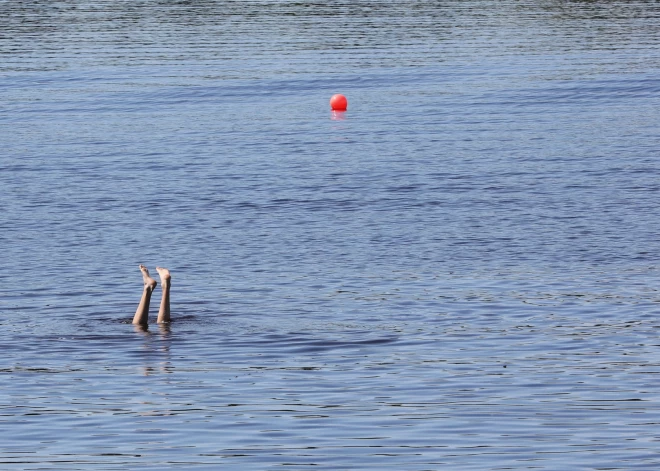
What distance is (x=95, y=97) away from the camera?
50625mm

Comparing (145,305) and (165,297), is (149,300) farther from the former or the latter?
(165,297)

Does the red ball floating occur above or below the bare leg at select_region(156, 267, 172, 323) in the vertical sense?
below

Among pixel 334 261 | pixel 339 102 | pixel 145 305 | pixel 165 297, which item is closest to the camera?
pixel 145 305

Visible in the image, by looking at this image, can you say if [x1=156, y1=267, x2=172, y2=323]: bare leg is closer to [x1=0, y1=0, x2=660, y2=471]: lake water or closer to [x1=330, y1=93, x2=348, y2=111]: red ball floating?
[x1=0, y1=0, x2=660, y2=471]: lake water

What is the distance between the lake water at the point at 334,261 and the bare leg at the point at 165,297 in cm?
45

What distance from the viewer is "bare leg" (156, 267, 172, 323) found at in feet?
70.7

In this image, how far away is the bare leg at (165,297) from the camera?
21.6 meters

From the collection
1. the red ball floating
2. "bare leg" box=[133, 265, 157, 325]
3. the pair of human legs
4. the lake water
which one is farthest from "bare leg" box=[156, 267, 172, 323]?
the red ball floating

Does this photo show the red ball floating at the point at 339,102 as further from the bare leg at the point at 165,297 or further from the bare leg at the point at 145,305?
the bare leg at the point at 145,305

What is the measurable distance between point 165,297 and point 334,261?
5.73 m

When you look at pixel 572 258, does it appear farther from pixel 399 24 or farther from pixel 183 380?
pixel 399 24

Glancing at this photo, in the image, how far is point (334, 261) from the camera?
26719mm

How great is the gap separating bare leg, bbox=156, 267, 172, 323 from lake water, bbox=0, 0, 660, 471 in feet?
1.47

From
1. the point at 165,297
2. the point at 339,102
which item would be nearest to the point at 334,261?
the point at 165,297
